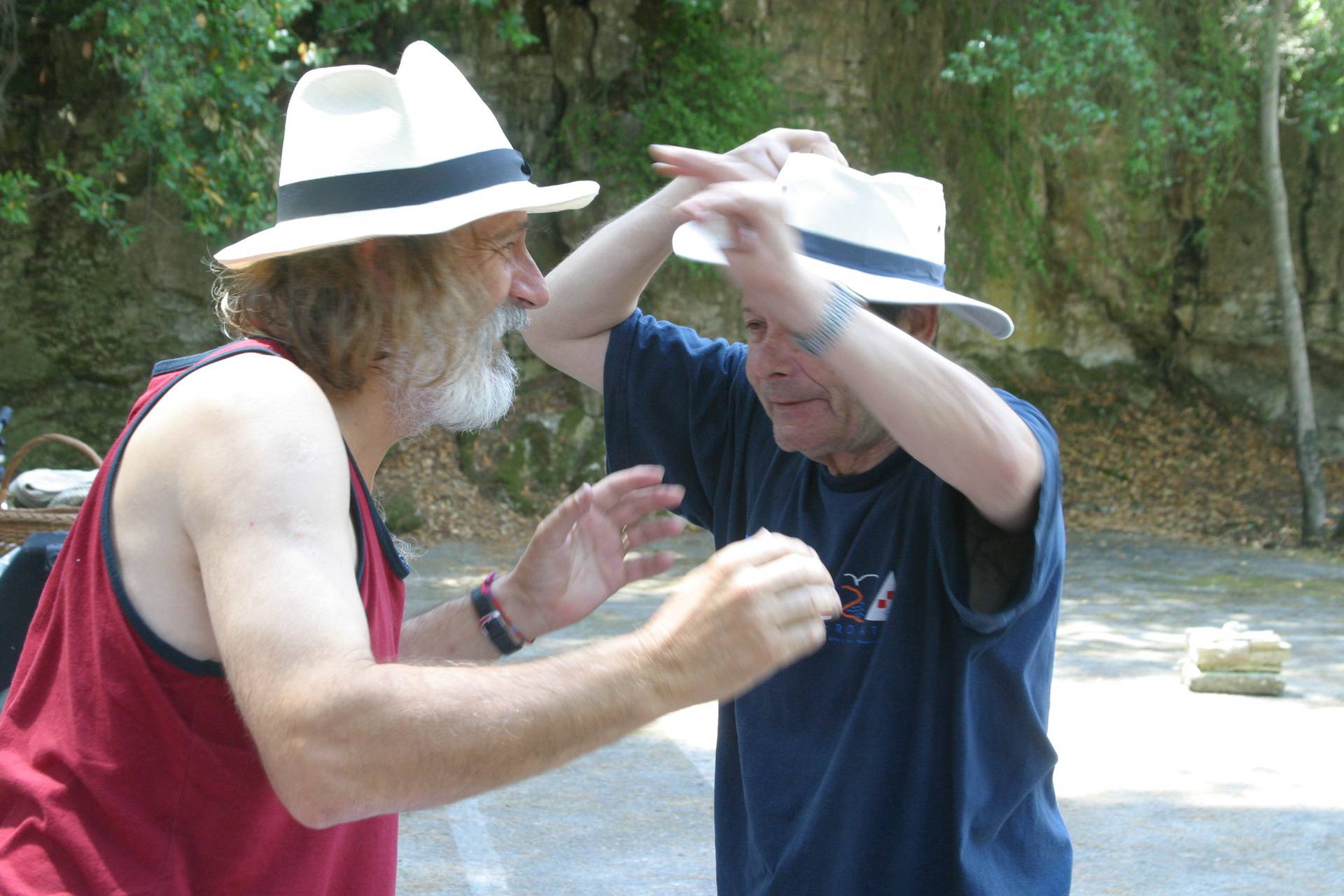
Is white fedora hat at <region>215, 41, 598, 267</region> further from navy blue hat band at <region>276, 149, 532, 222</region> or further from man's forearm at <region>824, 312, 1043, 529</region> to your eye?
man's forearm at <region>824, 312, 1043, 529</region>

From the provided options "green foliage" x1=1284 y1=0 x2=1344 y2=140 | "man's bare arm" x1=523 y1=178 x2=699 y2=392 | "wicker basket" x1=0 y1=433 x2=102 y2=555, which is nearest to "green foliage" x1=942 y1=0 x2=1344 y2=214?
"green foliage" x1=1284 y1=0 x2=1344 y2=140

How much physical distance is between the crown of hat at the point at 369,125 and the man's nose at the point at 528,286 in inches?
9.1

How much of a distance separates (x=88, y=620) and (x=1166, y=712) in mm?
5224

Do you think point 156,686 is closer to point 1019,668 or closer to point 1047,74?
point 1019,668

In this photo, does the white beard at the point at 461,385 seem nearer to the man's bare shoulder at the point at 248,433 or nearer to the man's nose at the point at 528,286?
the man's nose at the point at 528,286

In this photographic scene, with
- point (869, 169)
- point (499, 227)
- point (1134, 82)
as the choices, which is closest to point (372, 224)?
point (499, 227)

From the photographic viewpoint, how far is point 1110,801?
4617 mm

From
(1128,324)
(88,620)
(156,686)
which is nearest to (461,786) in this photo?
(156,686)

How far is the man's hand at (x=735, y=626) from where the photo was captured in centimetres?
135

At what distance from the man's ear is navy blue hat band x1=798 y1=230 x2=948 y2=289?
0.08 metres

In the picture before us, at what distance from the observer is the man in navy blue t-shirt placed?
171 cm

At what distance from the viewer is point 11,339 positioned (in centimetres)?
1135

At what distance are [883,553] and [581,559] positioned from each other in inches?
19.8

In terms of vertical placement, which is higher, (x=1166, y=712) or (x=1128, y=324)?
(x=1128, y=324)
